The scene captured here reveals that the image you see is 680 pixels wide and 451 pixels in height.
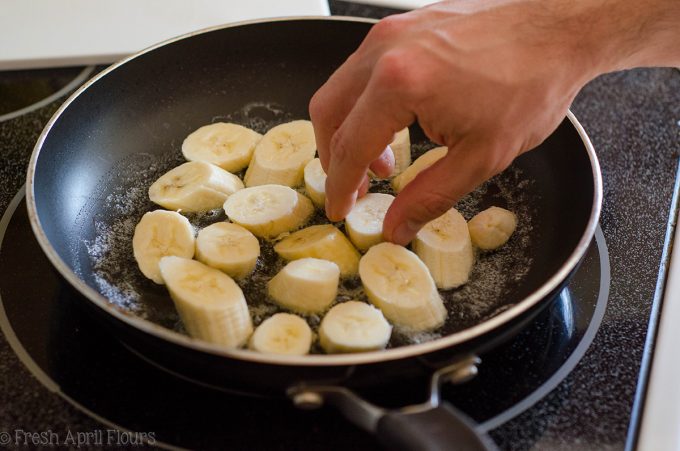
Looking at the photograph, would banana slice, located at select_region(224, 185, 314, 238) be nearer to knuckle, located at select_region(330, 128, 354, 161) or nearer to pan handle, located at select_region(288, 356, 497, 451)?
knuckle, located at select_region(330, 128, 354, 161)

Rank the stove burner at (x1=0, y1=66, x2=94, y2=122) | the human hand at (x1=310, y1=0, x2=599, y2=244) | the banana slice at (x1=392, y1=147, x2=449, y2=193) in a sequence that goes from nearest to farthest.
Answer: the human hand at (x1=310, y1=0, x2=599, y2=244) < the banana slice at (x1=392, y1=147, x2=449, y2=193) < the stove burner at (x1=0, y1=66, x2=94, y2=122)

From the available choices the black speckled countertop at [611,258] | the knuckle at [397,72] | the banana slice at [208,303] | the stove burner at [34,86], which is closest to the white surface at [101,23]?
the stove burner at [34,86]

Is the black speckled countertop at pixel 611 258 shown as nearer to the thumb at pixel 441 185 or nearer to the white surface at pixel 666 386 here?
the white surface at pixel 666 386

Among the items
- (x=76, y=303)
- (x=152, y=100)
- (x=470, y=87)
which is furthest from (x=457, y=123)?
(x=152, y=100)

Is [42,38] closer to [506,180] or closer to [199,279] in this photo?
[199,279]

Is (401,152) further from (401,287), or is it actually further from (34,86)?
(34,86)

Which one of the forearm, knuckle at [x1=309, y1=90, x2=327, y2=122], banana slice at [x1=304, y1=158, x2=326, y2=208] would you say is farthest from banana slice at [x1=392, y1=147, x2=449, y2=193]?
the forearm
